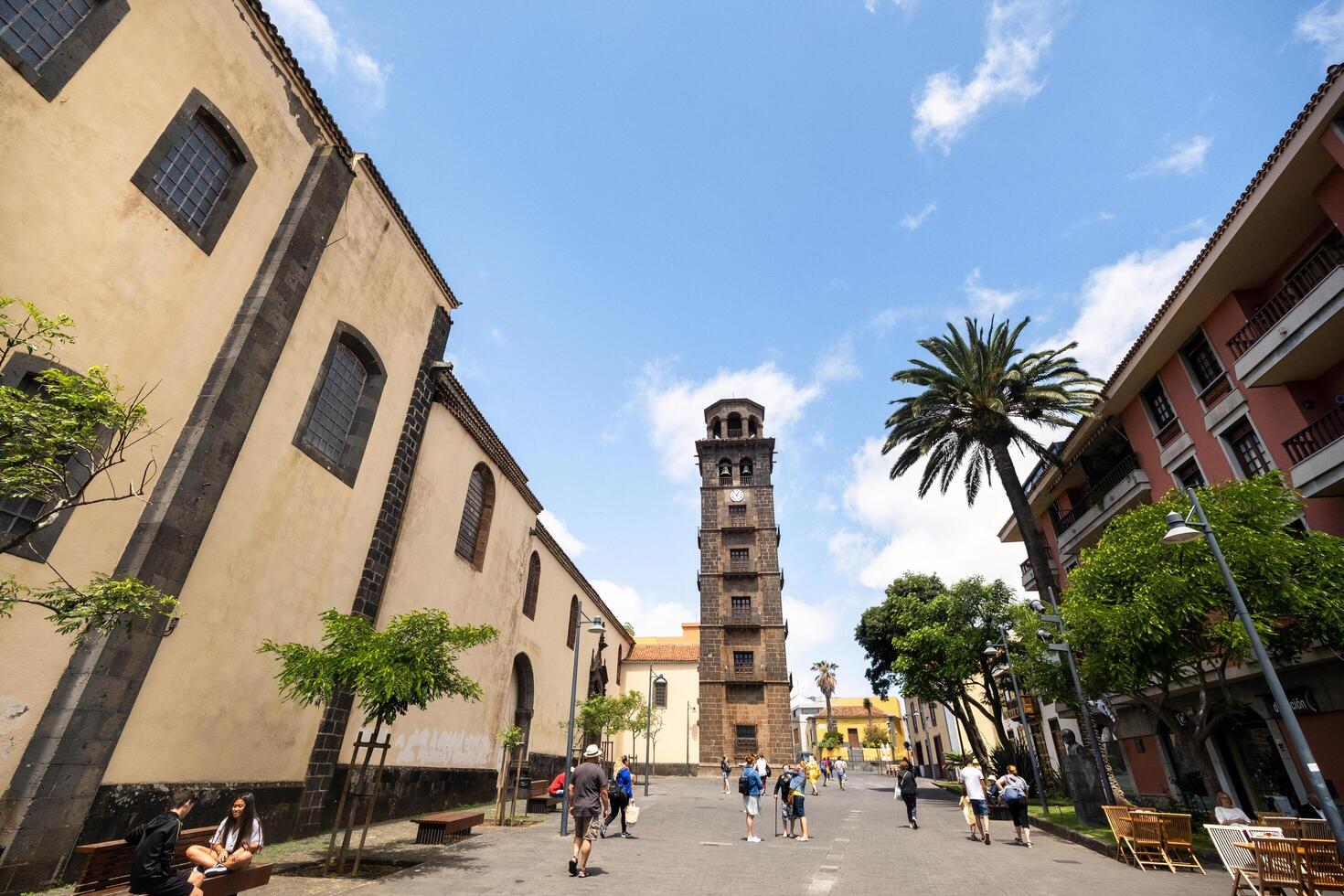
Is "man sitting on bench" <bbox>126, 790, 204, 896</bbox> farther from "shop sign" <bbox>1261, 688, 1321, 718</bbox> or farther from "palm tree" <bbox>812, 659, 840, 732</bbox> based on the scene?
"palm tree" <bbox>812, 659, 840, 732</bbox>

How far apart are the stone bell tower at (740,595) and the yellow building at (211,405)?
94.5 feet

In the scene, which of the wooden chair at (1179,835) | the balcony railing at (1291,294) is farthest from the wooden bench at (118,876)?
the balcony railing at (1291,294)

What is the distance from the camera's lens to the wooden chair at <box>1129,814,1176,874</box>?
11.0 metres

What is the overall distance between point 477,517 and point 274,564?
1011 centimetres

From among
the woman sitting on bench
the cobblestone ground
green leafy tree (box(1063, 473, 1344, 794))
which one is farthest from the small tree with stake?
Result: green leafy tree (box(1063, 473, 1344, 794))

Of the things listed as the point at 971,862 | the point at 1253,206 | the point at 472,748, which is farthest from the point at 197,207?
the point at 1253,206

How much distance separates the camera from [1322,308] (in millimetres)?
12867

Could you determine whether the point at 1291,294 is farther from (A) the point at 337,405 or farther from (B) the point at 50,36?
(B) the point at 50,36

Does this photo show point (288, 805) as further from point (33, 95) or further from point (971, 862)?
point (971, 862)

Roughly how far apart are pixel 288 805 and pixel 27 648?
5.72 m

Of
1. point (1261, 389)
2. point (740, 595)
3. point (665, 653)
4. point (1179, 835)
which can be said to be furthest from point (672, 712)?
point (1261, 389)

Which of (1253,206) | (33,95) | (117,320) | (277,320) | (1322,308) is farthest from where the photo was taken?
(1253,206)

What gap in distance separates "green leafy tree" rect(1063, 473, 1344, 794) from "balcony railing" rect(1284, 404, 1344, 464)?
5.75ft

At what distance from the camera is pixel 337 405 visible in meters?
14.0
